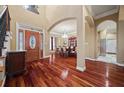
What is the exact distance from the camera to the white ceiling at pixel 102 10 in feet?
18.4

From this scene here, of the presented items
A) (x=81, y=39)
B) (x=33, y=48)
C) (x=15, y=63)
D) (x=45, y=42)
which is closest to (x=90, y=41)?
(x=45, y=42)

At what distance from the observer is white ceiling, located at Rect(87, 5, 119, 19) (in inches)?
221

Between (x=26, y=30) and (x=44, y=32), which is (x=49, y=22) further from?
(x=26, y=30)

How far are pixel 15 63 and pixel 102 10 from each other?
498cm

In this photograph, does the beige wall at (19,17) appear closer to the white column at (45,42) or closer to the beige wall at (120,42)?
the white column at (45,42)

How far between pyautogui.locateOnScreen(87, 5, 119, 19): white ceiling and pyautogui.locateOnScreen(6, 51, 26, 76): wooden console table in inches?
153

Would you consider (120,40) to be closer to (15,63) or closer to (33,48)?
(33,48)

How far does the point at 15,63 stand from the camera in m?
3.38

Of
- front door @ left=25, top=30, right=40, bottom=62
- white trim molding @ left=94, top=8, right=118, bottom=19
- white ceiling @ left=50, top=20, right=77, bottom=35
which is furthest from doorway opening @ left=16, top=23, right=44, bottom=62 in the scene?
white trim molding @ left=94, top=8, right=118, bottom=19

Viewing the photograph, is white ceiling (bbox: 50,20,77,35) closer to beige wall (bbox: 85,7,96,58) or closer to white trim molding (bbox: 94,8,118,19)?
beige wall (bbox: 85,7,96,58)

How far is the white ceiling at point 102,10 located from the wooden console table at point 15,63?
3877 millimetres

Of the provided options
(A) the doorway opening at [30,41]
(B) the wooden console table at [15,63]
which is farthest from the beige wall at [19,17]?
(B) the wooden console table at [15,63]

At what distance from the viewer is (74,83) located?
9.61 feet
